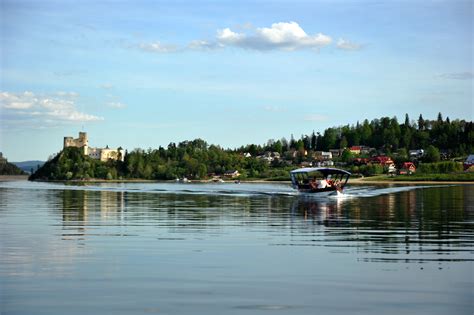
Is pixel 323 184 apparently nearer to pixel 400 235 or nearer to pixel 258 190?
pixel 258 190

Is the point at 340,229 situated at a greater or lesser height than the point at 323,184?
lesser

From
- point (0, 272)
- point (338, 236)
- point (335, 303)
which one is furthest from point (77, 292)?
point (338, 236)

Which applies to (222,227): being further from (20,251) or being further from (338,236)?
(20,251)

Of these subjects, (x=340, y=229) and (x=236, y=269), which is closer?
(x=236, y=269)

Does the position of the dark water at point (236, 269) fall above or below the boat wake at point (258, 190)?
below

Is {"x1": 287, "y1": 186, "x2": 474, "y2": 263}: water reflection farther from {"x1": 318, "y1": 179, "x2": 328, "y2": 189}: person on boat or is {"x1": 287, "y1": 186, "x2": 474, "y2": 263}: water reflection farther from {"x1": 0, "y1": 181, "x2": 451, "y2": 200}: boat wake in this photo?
{"x1": 318, "y1": 179, "x2": 328, "y2": 189}: person on boat

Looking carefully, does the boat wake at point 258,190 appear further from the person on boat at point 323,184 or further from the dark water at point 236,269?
the dark water at point 236,269

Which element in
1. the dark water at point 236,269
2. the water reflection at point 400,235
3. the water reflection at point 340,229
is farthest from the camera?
the water reflection at point 340,229

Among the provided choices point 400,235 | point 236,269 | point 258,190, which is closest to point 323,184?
point 258,190

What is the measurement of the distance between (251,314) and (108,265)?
789 cm

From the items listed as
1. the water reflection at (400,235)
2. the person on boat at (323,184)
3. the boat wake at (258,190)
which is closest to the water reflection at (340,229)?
the water reflection at (400,235)

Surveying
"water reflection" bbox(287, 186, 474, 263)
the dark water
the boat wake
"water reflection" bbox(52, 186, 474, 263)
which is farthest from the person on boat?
the dark water

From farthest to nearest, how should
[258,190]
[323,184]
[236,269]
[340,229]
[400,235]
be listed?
[258,190] < [323,184] < [340,229] < [400,235] < [236,269]

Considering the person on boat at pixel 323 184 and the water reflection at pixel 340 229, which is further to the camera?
the person on boat at pixel 323 184
